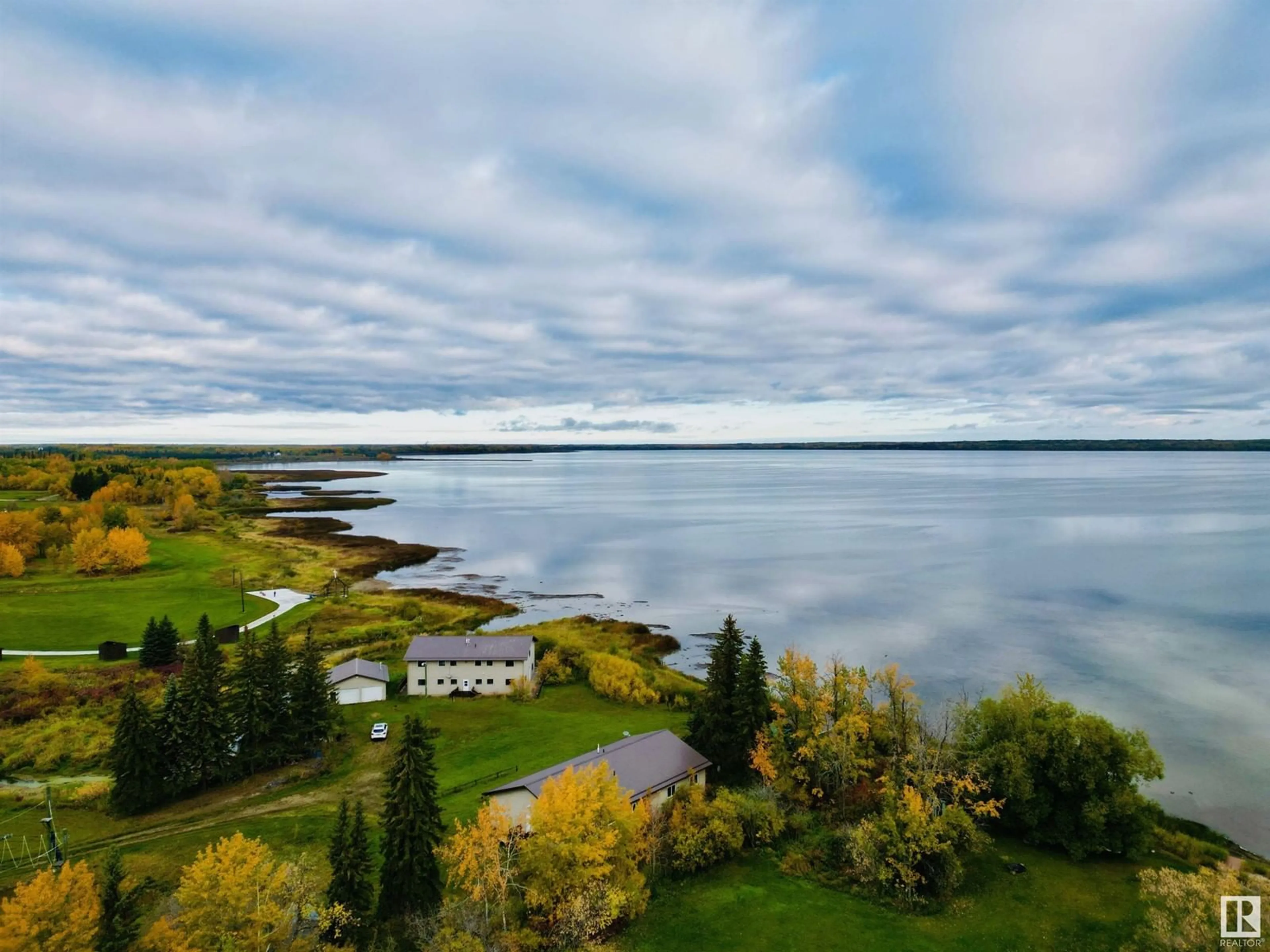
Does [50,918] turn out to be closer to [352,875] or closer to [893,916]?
[352,875]

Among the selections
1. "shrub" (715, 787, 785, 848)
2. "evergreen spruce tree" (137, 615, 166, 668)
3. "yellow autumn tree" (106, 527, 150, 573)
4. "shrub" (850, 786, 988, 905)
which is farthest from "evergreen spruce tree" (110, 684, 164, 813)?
"yellow autumn tree" (106, 527, 150, 573)

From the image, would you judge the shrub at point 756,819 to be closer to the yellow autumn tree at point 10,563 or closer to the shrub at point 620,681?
the shrub at point 620,681

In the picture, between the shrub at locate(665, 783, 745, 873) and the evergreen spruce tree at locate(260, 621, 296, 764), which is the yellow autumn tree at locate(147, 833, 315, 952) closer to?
the shrub at locate(665, 783, 745, 873)

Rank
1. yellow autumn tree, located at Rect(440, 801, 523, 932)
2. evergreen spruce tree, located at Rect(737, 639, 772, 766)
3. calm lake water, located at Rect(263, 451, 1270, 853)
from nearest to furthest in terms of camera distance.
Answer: yellow autumn tree, located at Rect(440, 801, 523, 932), evergreen spruce tree, located at Rect(737, 639, 772, 766), calm lake water, located at Rect(263, 451, 1270, 853)

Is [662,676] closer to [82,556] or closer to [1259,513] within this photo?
[82,556]

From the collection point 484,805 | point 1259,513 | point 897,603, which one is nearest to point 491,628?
point 484,805

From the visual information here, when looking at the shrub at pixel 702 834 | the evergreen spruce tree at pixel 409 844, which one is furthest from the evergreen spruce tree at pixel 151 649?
the shrub at pixel 702 834
